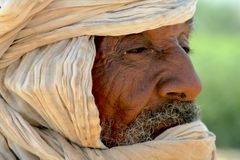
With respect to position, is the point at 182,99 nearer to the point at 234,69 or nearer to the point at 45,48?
the point at 45,48

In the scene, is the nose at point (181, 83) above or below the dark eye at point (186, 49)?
below

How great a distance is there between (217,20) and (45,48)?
1932cm

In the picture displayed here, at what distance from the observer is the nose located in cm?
341

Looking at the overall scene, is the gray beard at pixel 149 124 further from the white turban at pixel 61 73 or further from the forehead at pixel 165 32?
the forehead at pixel 165 32

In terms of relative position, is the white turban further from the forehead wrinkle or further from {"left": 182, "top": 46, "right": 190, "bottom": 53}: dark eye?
{"left": 182, "top": 46, "right": 190, "bottom": 53}: dark eye

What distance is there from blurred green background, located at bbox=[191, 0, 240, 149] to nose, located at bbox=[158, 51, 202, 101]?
36.1 feet

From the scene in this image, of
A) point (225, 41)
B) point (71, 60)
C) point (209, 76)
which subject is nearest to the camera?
point (71, 60)

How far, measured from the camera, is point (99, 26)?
133 inches

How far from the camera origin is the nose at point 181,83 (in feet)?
11.2

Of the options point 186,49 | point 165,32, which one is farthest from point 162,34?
point 186,49

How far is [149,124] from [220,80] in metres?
13.8

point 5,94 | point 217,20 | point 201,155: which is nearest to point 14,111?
point 5,94

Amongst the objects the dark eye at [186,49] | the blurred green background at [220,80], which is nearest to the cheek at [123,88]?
the dark eye at [186,49]

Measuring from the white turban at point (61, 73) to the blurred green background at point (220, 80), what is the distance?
1107 cm
